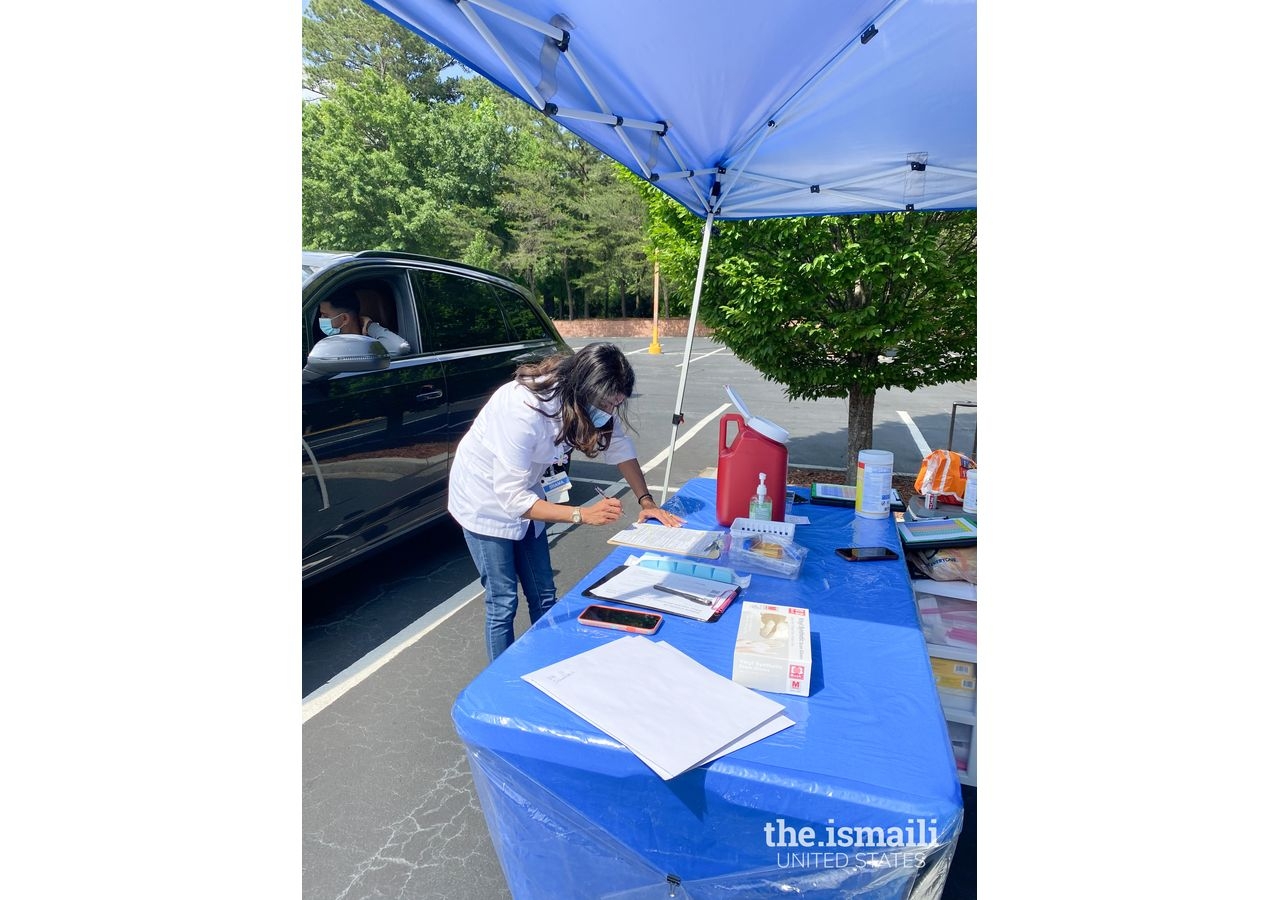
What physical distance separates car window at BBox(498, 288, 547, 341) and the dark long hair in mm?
2561

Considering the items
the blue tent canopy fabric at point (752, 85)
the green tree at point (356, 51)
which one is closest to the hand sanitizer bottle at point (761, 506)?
the blue tent canopy fabric at point (752, 85)

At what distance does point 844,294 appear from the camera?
15.9ft

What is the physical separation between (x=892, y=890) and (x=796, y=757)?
246 millimetres

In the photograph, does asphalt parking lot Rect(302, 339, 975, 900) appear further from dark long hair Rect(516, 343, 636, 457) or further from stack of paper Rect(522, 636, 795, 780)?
dark long hair Rect(516, 343, 636, 457)

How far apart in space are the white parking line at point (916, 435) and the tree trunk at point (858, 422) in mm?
1655

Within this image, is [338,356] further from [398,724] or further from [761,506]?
[761,506]

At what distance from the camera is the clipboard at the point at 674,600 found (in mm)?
1619

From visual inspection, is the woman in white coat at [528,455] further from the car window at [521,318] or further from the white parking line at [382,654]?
the car window at [521,318]

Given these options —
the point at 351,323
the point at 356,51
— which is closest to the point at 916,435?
the point at 351,323

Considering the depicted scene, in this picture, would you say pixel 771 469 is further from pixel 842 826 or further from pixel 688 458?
pixel 688 458

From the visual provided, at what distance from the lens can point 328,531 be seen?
2992mm

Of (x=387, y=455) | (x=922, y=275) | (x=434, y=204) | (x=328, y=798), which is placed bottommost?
(x=328, y=798)

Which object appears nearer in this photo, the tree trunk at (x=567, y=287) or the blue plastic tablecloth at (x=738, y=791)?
the blue plastic tablecloth at (x=738, y=791)
